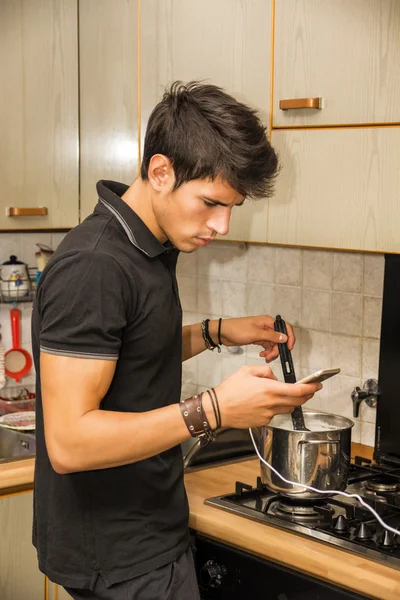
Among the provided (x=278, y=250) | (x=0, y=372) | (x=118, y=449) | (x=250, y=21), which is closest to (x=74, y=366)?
(x=118, y=449)

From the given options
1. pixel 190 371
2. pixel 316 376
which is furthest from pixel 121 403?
pixel 190 371

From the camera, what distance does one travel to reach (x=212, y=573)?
5.90ft

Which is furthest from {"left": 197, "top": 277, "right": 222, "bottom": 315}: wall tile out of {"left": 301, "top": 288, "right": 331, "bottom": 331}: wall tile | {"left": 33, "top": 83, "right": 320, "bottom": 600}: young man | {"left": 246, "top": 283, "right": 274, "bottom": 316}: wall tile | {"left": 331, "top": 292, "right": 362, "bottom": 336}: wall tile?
{"left": 33, "top": 83, "right": 320, "bottom": 600}: young man

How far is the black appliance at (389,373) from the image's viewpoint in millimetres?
2100

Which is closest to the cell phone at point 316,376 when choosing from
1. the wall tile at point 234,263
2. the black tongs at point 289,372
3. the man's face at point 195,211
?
the black tongs at point 289,372

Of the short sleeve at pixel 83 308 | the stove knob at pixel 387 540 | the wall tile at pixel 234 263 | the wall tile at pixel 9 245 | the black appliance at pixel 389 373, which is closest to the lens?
the short sleeve at pixel 83 308

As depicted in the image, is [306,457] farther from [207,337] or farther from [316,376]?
[207,337]

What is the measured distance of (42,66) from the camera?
8.09ft

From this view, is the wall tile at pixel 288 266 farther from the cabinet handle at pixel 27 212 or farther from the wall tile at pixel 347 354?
the cabinet handle at pixel 27 212

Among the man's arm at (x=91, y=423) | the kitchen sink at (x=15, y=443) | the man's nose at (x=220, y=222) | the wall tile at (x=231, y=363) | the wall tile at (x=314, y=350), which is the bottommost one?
the kitchen sink at (x=15, y=443)

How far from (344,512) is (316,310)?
0.68 meters

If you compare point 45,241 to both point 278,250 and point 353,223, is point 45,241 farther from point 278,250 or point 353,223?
point 353,223

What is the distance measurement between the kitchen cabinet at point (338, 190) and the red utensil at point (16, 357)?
46.6 inches

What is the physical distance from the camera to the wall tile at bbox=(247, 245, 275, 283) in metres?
2.50
